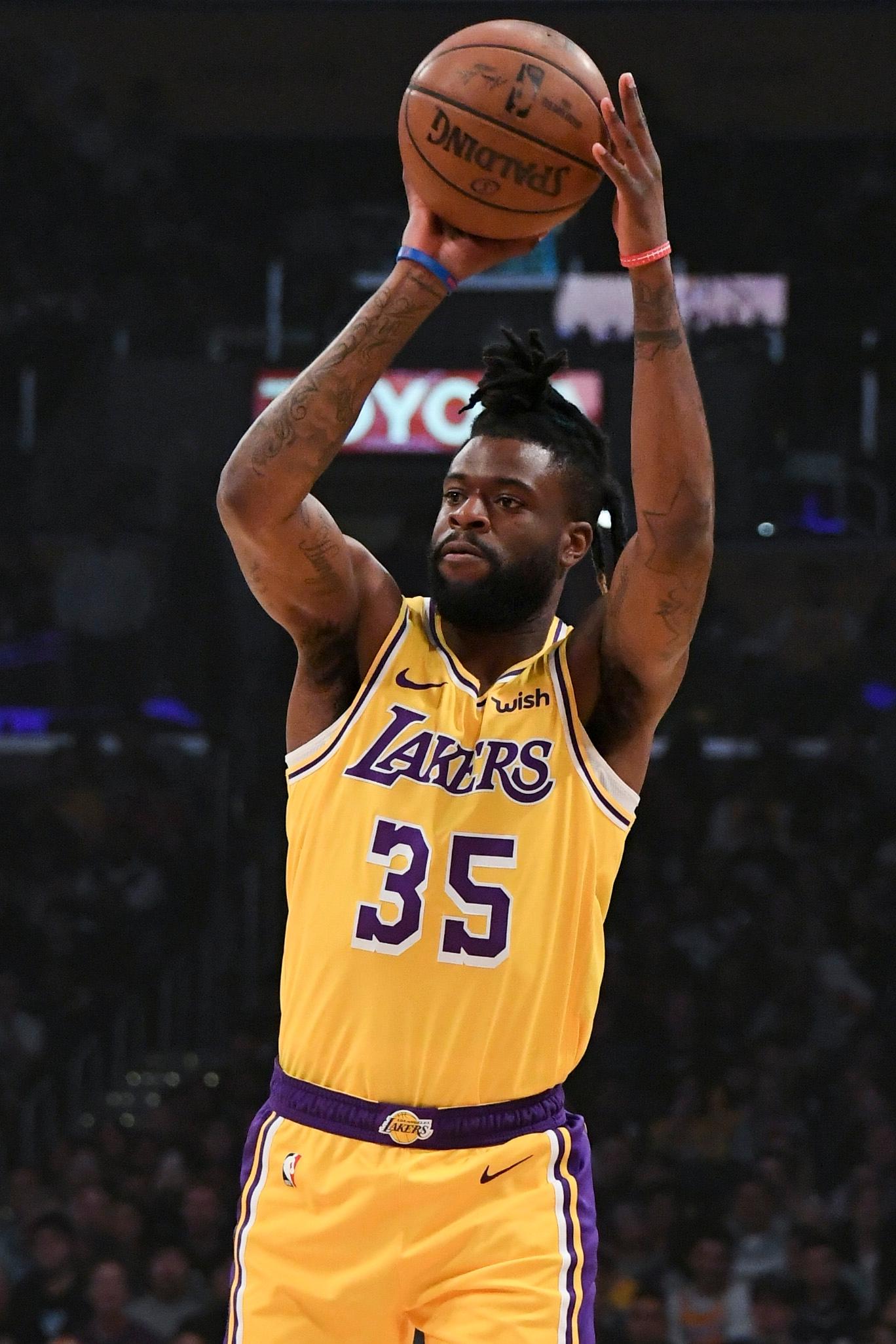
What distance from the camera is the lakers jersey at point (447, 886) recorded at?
2.77 metres

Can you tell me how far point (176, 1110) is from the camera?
864 cm

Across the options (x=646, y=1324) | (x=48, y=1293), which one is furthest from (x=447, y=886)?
(x=48, y=1293)

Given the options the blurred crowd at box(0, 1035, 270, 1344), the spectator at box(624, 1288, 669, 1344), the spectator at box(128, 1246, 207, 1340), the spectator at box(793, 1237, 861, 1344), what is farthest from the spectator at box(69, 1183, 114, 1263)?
the spectator at box(793, 1237, 861, 1344)

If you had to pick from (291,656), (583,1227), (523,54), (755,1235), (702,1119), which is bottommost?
(755,1235)

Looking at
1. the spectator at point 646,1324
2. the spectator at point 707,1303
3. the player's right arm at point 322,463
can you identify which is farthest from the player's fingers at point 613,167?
the spectator at point 707,1303

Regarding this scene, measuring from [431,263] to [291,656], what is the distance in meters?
7.64

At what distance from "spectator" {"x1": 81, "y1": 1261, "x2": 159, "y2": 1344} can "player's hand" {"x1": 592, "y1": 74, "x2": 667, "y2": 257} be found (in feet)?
18.2

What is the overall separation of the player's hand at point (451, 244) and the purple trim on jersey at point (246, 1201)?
1543 mm

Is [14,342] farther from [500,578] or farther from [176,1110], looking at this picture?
[500,578]

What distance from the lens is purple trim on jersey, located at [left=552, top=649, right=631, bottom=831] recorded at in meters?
2.94

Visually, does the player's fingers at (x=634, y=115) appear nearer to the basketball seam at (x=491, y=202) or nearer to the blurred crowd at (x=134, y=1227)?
the basketball seam at (x=491, y=202)

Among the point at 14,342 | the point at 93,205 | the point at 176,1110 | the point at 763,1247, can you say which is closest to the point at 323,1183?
the point at 763,1247

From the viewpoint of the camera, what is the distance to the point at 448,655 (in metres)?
3.06

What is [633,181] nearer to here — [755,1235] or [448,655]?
[448,655]
